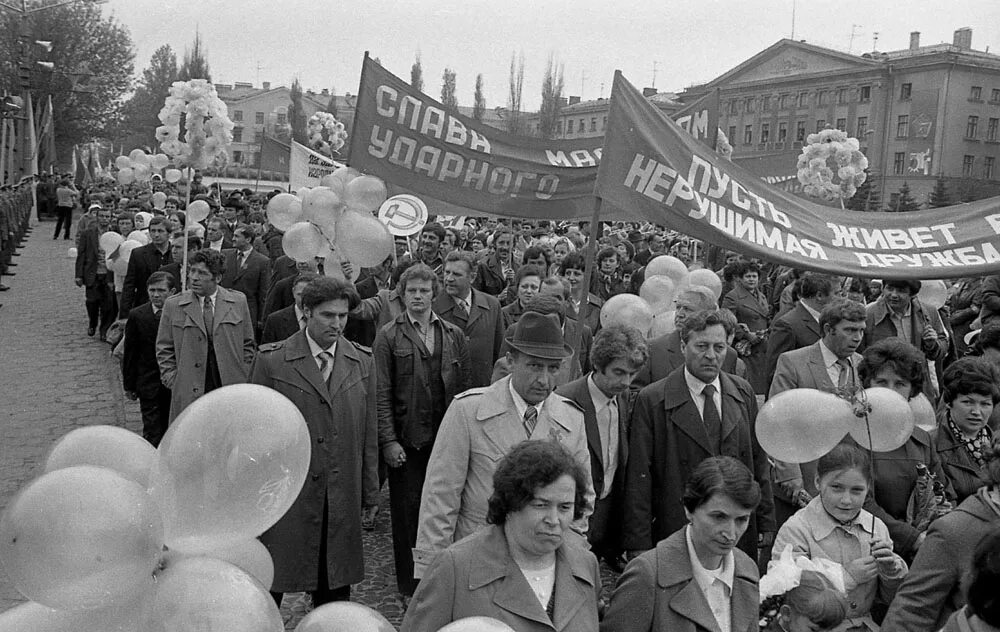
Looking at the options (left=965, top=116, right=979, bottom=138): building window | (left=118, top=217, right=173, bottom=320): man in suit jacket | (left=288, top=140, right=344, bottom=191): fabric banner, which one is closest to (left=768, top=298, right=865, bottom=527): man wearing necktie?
(left=118, top=217, right=173, bottom=320): man in suit jacket

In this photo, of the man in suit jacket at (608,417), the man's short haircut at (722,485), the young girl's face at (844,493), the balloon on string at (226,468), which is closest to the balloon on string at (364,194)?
the man in suit jacket at (608,417)

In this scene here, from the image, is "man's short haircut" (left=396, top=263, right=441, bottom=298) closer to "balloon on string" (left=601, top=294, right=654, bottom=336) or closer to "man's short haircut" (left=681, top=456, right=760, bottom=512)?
"balloon on string" (left=601, top=294, right=654, bottom=336)

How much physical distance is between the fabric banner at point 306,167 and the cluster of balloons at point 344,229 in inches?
237

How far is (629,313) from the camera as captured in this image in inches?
283

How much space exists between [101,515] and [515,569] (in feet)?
4.37

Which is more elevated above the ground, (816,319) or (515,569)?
(816,319)

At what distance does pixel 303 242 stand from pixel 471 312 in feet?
7.05

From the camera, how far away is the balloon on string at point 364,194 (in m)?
9.02

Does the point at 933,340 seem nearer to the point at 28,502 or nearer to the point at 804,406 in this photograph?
the point at 804,406

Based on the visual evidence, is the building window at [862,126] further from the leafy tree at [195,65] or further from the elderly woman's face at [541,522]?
the elderly woman's face at [541,522]

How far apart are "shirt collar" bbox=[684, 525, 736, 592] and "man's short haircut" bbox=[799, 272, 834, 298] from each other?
4492 mm

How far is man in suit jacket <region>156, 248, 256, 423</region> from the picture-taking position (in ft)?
23.7

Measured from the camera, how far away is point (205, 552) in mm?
2633

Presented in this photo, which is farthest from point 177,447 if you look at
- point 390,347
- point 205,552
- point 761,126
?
point 761,126
